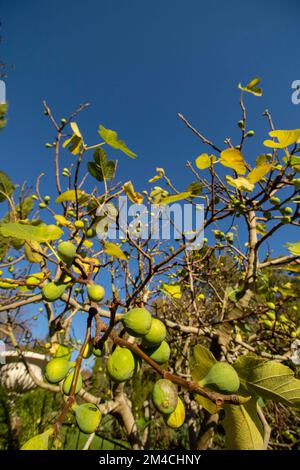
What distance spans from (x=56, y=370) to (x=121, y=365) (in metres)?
0.20

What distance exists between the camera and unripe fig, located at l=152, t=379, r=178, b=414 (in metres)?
0.53

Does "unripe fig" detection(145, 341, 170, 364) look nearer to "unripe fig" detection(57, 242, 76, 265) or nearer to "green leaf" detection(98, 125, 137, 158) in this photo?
"unripe fig" detection(57, 242, 76, 265)

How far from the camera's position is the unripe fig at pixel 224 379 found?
1.64 ft

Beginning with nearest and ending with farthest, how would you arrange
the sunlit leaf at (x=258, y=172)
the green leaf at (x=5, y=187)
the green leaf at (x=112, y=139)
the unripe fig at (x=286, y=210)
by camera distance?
the green leaf at (x=112, y=139) < the sunlit leaf at (x=258, y=172) < the green leaf at (x=5, y=187) < the unripe fig at (x=286, y=210)

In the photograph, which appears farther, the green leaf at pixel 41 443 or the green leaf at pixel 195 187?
the green leaf at pixel 195 187

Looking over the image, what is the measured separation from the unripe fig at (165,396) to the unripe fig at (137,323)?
0.11 meters

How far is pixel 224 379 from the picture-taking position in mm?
498

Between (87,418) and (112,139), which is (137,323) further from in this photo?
(112,139)

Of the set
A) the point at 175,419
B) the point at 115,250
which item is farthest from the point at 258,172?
the point at 175,419

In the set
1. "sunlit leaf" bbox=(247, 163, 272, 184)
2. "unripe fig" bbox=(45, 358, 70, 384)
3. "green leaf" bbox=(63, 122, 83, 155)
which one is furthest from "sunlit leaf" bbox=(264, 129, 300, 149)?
"unripe fig" bbox=(45, 358, 70, 384)

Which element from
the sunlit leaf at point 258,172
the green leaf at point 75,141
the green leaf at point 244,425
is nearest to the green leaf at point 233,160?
the sunlit leaf at point 258,172

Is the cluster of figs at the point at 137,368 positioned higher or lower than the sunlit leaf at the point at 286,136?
lower

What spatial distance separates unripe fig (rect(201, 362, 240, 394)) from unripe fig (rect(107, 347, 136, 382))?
18cm

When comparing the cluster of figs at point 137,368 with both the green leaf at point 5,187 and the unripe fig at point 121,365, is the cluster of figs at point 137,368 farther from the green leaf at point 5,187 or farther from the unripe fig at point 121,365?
the green leaf at point 5,187
